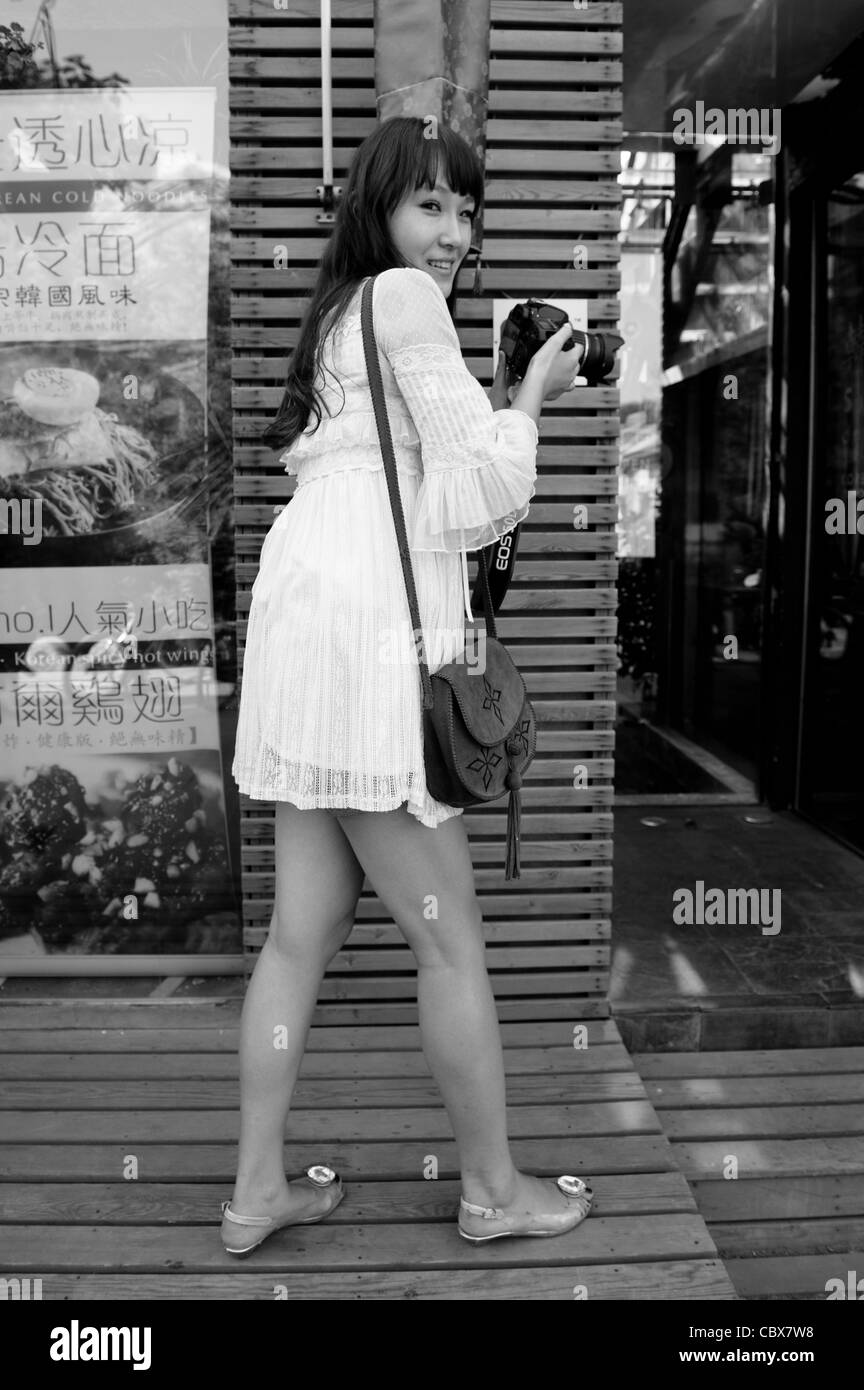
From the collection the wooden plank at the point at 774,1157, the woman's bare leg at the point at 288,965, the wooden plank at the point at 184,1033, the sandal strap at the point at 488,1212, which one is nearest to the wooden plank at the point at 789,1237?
the wooden plank at the point at 774,1157

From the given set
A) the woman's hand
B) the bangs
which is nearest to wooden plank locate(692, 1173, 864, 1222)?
the woman's hand

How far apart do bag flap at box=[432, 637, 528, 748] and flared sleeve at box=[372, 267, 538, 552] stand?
0.24 meters

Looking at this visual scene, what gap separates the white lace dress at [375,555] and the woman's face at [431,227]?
0.26 feet

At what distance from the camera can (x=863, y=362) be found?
14.9ft

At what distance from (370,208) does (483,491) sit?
Result: 20.1 inches

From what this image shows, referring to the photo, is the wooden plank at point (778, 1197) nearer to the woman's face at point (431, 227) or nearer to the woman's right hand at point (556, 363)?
the woman's right hand at point (556, 363)

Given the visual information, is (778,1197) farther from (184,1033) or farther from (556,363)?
(556,363)

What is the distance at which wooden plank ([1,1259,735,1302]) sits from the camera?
1.98m

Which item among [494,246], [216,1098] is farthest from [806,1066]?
[494,246]

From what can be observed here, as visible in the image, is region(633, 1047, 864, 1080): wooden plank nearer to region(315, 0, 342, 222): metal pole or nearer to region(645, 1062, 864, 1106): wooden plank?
region(645, 1062, 864, 1106): wooden plank

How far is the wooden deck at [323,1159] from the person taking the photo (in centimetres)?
203

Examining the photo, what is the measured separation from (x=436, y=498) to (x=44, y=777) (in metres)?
2.08

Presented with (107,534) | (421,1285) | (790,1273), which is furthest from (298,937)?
(107,534)
